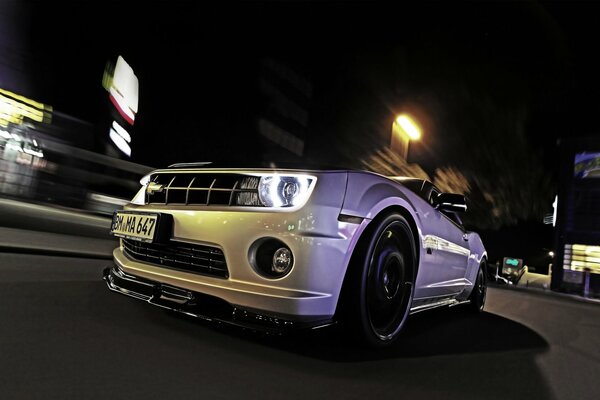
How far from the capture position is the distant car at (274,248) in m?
1.95

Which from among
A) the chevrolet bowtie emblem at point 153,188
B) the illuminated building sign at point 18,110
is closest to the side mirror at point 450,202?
the chevrolet bowtie emblem at point 153,188

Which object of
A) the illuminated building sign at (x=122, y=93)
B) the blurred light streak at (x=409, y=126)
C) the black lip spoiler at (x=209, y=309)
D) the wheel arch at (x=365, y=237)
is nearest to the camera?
the black lip spoiler at (x=209, y=309)

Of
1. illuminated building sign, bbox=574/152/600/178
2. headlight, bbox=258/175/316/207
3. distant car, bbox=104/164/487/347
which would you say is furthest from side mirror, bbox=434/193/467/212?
illuminated building sign, bbox=574/152/600/178

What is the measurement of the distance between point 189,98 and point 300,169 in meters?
29.0

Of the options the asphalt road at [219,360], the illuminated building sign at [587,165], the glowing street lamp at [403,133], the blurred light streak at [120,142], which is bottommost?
the asphalt road at [219,360]

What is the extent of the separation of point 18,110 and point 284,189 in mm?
7762

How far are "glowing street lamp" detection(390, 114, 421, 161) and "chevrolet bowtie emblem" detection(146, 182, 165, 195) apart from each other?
1383 cm

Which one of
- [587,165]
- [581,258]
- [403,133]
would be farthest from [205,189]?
[581,258]

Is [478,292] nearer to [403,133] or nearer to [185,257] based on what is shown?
[185,257]

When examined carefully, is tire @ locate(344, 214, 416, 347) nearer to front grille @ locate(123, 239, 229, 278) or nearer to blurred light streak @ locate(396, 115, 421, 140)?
front grille @ locate(123, 239, 229, 278)

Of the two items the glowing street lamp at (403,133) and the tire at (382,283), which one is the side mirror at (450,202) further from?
the glowing street lamp at (403,133)

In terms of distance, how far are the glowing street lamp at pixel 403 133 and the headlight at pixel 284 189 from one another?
1400cm

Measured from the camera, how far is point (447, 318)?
4.03 m

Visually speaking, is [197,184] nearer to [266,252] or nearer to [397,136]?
[266,252]
